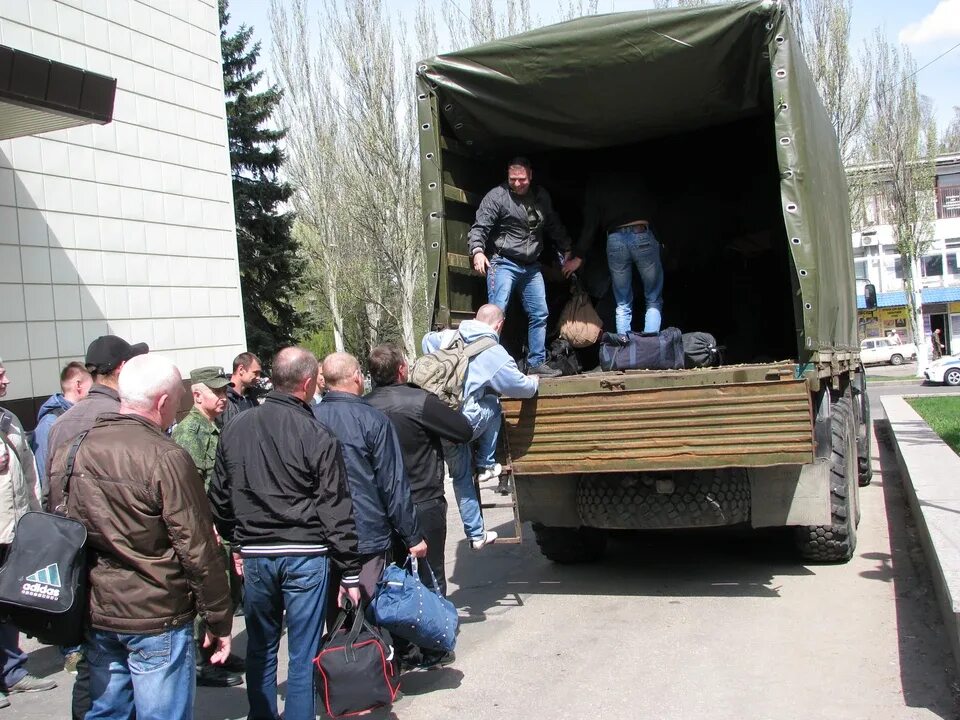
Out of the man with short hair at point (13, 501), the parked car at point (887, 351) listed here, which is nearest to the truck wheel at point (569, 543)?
the man with short hair at point (13, 501)

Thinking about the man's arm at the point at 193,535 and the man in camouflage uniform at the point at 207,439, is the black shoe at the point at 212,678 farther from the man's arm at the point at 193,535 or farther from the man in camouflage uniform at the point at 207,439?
the man's arm at the point at 193,535

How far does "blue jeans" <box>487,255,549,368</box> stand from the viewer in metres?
7.13

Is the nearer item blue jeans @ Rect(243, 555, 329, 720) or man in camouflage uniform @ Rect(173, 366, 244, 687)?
blue jeans @ Rect(243, 555, 329, 720)

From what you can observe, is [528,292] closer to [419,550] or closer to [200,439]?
[200,439]

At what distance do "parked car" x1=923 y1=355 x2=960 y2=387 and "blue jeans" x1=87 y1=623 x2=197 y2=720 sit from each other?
27.7m

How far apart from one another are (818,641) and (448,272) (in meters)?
3.41

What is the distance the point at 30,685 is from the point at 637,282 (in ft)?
18.2

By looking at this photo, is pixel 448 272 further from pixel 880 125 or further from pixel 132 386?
pixel 880 125

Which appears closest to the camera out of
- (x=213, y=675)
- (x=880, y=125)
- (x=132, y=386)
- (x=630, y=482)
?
(x=132, y=386)

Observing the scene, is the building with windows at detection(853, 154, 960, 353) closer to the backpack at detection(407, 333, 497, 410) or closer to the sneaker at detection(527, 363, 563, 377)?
the sneaker at detection(527, 363, 563, 377)

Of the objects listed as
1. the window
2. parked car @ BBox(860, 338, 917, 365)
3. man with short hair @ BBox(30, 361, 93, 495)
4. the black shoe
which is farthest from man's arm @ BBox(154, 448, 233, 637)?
the window

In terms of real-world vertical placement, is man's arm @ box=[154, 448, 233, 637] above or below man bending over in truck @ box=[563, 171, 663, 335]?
below

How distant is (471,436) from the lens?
17.6 ft

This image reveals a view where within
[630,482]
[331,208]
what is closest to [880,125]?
[331,208]
